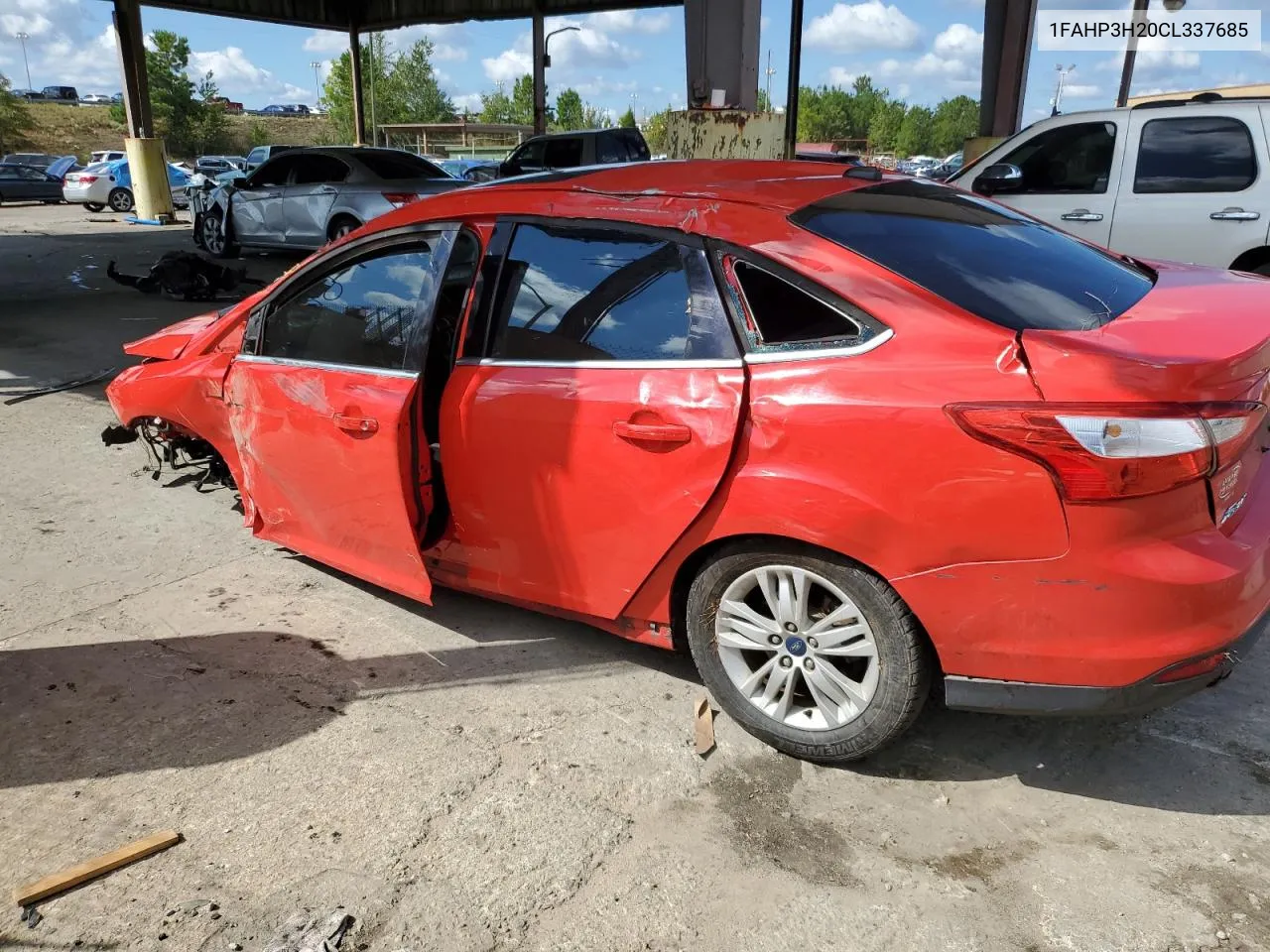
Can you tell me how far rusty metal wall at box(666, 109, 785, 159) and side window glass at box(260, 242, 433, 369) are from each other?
813 cm

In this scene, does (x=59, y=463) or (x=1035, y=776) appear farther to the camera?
(x=59, y=463)

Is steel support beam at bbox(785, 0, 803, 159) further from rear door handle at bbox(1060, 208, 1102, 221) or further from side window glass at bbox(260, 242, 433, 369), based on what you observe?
side window glass at bbox(260, 242, 433, 369)

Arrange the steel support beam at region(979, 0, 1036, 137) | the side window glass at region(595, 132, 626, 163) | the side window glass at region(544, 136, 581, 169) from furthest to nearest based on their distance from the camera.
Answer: the steel support beam at region(979, 0, 1036, 137)
the side window glass at region(544, 136, 581, 169)
the side window glass at region(595, 132, 626, 163)

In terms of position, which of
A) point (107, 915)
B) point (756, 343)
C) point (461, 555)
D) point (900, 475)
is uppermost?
point (756, 343)

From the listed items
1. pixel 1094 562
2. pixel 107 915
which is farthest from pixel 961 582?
pixel 107 915

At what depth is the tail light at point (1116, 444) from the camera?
7.17ft

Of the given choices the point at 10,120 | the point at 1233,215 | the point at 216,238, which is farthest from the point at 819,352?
the point at 10,120

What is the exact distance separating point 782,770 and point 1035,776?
75cm

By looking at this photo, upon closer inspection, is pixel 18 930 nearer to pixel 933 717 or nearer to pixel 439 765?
pixel 439 765

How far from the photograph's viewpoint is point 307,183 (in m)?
13.5

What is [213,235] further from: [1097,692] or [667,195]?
[1097,692]

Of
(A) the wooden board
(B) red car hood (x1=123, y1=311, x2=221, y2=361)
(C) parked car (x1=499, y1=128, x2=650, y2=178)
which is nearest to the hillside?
(C) parked car (x1=499, y1=128, x2=650, y2=178)

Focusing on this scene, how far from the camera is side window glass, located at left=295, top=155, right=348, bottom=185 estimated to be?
13.1 metres

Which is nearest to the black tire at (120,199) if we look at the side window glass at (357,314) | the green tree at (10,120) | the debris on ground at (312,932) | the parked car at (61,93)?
the side window glass at (357,314)
